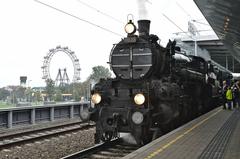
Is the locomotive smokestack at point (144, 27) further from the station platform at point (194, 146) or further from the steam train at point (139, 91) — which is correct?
the station platform at point (194, 146)

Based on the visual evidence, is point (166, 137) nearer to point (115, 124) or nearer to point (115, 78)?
point (115, 124)

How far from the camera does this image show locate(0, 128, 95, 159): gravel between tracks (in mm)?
7861

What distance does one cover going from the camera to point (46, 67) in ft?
111

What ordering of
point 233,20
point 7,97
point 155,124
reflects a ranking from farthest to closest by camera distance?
point 233,20 < point 7,97 < point 155,124

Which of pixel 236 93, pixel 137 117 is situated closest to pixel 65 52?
pixel 236 93

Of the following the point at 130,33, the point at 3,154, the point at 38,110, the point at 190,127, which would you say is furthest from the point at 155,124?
the point at 38,110

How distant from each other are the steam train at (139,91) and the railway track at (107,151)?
1.02 feet

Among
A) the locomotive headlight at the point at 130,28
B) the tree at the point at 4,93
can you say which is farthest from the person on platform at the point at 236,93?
the tree at the point at 4,93

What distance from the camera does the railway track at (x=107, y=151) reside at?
23.9ft

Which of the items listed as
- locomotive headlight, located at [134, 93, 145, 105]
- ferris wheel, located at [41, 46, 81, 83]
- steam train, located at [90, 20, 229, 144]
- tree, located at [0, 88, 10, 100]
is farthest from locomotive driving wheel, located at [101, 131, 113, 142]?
ferris wheel, located at [41, 46, 81, 83]

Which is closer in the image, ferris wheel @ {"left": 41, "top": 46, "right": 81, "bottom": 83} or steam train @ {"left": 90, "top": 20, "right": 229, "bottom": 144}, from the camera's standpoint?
steam train @ {"left": 90, "top": 20, "right": 229, "bottom": 144}

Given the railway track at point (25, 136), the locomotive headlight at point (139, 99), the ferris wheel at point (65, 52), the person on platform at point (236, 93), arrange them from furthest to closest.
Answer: the ferris wheel at point (65, 52) < the person on platform at point (236, 93) < the railway track at point (25, 136) < the locomotive headlight at point (139, 99)

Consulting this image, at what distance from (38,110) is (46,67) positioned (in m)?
19.4

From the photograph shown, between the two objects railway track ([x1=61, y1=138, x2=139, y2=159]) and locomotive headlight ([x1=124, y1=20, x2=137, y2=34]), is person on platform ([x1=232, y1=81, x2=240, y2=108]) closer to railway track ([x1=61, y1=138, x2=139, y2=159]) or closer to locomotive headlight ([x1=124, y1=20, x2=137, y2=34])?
locomotive headlight ([x1=124, y1=20, x2=137, y2=34])
